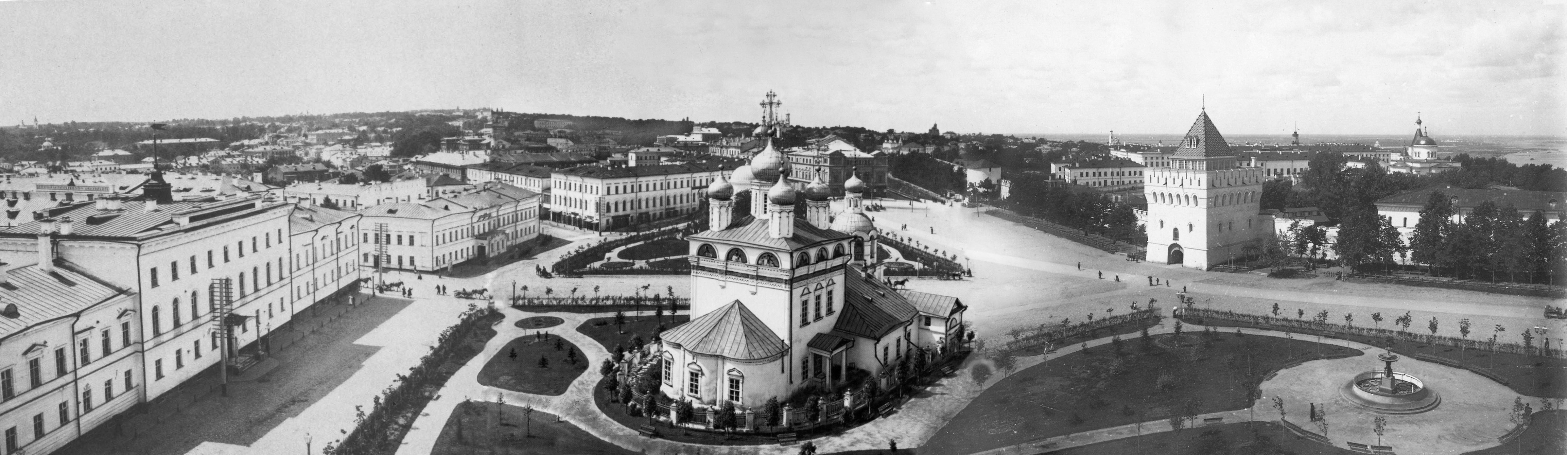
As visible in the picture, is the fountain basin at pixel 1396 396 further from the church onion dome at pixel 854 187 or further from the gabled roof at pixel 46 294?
the gabled roof at pixel 46 294

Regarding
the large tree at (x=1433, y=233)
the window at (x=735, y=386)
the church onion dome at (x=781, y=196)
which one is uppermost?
the church onion dome at (x=781, y=196)

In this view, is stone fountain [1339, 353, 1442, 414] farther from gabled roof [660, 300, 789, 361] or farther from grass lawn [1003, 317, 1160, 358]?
gabled roof [660, 300, 789, 361]

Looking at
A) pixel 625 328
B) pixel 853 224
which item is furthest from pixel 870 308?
pixel 625 328

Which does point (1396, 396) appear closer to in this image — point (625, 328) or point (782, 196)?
point (782, 196)

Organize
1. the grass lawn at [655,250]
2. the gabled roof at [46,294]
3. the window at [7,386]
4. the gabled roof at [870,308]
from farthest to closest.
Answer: the grass lawn at [655,250] < the gabled roof at [870,308] < the gabled roof at [46,294] < the window at [7,386]

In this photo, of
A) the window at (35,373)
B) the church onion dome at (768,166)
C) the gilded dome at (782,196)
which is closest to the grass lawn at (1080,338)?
the gilded dome at (782,196)

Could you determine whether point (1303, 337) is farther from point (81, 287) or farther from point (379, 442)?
point (81, 287)
